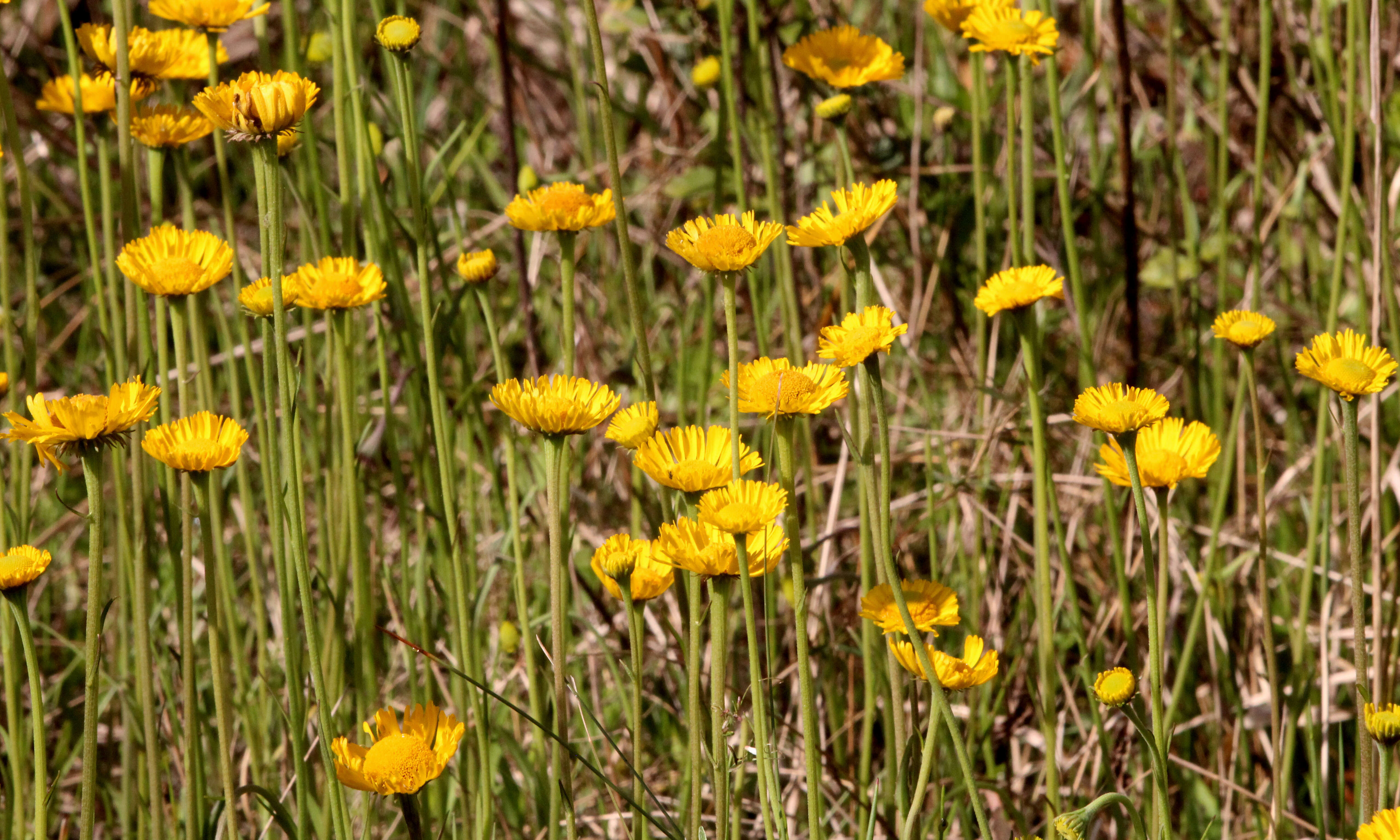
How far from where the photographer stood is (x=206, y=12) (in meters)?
1.29

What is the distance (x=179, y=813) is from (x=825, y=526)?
0.90 m

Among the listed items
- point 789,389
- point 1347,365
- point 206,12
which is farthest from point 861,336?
point 206,12

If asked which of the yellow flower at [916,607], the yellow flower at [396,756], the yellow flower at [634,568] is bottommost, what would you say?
the yellow flower at [396,756]

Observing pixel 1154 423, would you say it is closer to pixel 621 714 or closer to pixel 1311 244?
pixel 621 714

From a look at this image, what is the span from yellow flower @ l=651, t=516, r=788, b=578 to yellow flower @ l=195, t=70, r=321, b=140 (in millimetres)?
396

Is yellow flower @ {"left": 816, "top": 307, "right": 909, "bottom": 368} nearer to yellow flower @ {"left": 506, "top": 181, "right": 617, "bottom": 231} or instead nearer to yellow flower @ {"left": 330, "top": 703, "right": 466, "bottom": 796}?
yellow flower @ {"left": 506, "top": 181, "right": 617, "bottom": 231}

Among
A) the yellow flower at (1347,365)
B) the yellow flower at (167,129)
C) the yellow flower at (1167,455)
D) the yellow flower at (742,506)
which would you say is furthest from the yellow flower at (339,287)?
the yellow flower at (1347,365)

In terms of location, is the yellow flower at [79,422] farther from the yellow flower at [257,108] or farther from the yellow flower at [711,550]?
the yellow flower at [711,550]

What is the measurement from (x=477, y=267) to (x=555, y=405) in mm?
391

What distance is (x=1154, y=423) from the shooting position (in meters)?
1.00

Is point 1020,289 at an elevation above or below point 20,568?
above

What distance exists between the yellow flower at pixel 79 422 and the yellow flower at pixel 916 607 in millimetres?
589

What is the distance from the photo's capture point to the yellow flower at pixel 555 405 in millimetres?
929

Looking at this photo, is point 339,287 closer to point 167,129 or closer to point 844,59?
point 167,129
